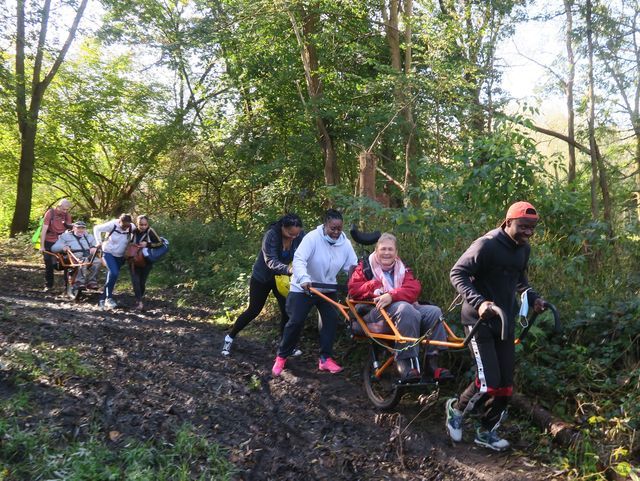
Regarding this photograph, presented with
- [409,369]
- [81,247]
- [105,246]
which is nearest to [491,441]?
[409,369]

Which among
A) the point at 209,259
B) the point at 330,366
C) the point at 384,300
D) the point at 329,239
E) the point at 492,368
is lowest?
the point at 330,366

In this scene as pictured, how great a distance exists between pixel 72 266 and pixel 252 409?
6.97m

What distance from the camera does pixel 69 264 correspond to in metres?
10.7

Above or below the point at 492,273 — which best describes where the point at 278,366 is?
below

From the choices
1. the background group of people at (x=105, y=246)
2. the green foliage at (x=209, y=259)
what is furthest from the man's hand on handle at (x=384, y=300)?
the background group of people at (x=105, y=246)

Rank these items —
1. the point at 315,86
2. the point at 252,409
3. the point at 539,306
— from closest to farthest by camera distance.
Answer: the point at 539,306
the point at 252,409
the point at 315,86

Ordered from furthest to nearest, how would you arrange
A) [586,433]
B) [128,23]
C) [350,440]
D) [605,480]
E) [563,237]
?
[128,23] < [563,237] < [350,440] < [586,433] < [605,480]

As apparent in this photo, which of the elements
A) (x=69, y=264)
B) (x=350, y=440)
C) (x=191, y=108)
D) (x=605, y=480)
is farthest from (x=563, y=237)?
(x=191, y=108)

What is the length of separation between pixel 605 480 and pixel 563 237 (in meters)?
3.42

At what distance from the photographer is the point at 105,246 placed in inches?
362

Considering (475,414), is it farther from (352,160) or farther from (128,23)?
(128,23)

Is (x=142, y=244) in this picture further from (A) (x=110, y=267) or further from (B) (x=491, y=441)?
(B) (x=491, y=441)

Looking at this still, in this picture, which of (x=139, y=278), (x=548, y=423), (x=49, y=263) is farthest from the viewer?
(x=49, y=263)

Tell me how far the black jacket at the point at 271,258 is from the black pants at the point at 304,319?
368mm
